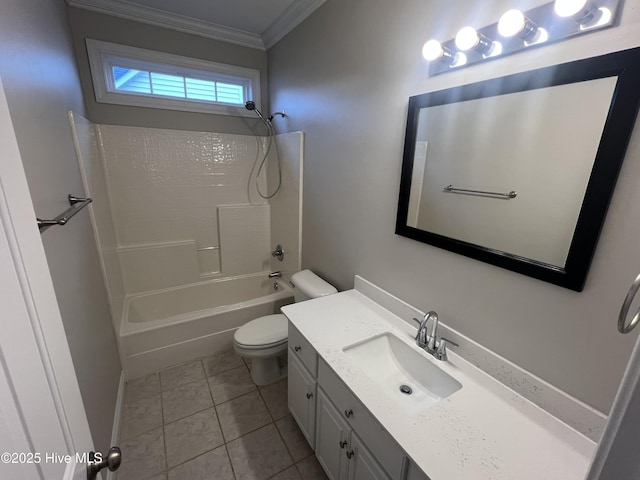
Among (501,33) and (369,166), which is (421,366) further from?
(501,33)

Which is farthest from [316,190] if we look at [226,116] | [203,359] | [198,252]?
[203,359]

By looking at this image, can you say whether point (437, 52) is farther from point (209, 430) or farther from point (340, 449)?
point (209, 430)

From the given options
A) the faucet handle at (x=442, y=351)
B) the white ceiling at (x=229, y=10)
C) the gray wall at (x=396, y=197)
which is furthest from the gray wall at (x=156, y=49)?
the faucet handle at (x=442, y=351)

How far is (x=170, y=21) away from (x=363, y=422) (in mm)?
2890

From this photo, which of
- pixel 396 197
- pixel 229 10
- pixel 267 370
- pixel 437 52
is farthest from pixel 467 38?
pixel 267 370

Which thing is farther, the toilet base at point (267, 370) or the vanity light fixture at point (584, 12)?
the toilet base at point (267, 370)

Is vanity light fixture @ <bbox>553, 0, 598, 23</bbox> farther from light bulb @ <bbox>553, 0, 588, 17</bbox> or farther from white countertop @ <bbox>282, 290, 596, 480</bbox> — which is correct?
white countertop @ <bbox>282, 290, 596, 480</bbox>

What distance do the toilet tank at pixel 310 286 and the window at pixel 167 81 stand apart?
65.1 inches

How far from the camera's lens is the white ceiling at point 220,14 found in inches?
75.4

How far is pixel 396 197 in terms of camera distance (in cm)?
142

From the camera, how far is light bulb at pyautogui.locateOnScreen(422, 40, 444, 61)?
1.09 meters

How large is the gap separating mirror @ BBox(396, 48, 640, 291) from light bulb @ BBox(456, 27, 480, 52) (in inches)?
5.4

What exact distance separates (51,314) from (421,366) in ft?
4.12

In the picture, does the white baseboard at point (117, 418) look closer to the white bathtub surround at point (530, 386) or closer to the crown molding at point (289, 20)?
the white bathtub surround at point (530, 386)
